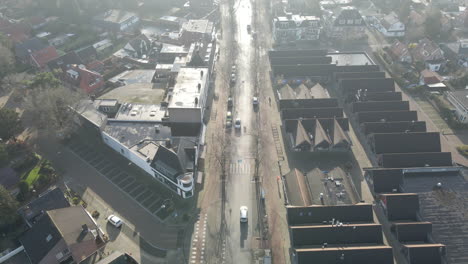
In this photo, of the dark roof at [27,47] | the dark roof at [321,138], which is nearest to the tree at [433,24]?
the dark roof at [321,138]

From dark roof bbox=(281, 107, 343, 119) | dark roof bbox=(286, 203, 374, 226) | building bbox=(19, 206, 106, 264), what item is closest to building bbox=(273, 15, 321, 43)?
dark roof bbox=(281, 107, 343, 119)

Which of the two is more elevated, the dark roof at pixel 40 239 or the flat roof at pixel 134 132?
the flat roof at pixel 134 132

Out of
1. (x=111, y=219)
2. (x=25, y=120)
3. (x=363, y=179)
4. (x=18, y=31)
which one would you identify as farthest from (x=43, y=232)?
(x=18, y=31)

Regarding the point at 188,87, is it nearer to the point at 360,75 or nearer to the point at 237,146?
the point at 237,146

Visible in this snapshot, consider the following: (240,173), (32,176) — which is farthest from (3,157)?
(240,173)

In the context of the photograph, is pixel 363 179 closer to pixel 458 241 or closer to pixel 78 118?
pixel 458 241

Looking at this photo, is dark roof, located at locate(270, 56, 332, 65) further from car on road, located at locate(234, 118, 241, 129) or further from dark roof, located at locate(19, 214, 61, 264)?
dark roof, located at locate(19, 214, 61, 264)

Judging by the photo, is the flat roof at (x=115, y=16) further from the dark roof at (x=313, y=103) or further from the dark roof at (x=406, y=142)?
the dark roof at (x=406, y=142)
